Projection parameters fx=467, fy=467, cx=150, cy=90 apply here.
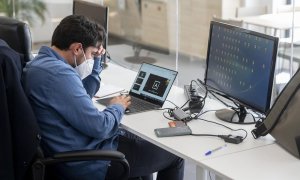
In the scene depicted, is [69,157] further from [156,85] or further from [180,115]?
[156,85]

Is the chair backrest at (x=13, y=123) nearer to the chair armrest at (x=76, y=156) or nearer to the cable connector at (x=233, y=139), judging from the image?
the chair armrest at (x=76, y=156)

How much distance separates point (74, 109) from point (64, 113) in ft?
0.15

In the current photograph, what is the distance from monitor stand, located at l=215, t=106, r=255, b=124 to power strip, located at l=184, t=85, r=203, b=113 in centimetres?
11

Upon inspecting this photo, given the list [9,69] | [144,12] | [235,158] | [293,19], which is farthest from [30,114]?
[144,12]

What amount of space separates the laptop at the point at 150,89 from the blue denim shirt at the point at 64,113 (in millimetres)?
406

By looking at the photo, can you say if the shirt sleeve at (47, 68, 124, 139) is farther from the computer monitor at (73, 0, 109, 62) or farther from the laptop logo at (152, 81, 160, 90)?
the computer monitor at (73, 0, 109, 62)

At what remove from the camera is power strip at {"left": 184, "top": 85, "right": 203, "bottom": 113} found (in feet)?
7.77

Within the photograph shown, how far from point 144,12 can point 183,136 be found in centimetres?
Result: 458

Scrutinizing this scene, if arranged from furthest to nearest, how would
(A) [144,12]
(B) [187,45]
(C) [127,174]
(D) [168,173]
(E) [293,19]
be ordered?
1. (A) [144,12]
2. (B) [187,45]
3. (E) [293,19]
4. (D) [168,173]
5. (C) [127,174]

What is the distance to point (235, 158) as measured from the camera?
1.78m

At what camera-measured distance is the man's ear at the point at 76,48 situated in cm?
205

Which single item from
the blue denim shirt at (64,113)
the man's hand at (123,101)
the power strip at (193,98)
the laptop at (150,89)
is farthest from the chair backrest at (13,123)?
the power strip at (193,98)

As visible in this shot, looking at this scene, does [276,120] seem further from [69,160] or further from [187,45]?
[187,45]

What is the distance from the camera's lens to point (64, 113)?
188cm
